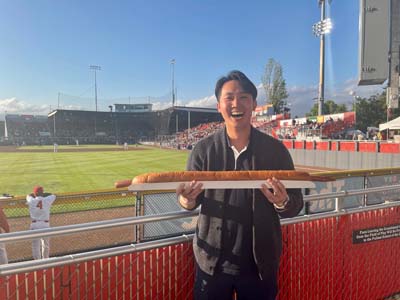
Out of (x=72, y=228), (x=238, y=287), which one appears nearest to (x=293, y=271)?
(x=238, y=287)

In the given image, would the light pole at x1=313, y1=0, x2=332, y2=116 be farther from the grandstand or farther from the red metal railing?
the grandstand

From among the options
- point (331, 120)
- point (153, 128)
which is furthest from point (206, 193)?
point (153, 128)

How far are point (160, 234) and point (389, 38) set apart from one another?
1612 cm

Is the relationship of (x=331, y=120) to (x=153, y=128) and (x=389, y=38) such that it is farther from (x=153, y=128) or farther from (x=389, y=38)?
(x=153, y=128)

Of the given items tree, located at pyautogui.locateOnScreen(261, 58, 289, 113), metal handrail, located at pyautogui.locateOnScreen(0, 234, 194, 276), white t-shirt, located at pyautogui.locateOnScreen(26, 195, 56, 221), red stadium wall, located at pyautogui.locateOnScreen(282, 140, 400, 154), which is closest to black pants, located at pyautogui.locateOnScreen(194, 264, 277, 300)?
metal handrail, located at pyautogui.locateOnScreen(0, 234, 194, 276)

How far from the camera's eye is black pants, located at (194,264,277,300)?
203 centimetres

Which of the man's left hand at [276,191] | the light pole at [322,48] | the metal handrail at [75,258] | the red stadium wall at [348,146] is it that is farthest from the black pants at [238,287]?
the light pole at [322,48]

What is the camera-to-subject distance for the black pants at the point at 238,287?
203 centimetres

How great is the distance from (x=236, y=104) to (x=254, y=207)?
26.0 inches

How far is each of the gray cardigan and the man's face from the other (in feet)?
0.38

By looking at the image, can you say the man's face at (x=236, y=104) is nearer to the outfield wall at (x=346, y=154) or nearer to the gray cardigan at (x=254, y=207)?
the gray cardigan at (x=254, y=207)

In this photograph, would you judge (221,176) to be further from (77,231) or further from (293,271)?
(293,271)

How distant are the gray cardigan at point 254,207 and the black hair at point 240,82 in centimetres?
26

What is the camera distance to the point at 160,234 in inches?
266
